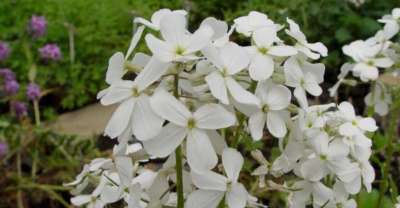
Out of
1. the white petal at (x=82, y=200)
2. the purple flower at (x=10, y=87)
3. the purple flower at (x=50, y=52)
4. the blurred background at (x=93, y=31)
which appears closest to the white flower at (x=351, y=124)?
the white petal at (x=82, y=200)

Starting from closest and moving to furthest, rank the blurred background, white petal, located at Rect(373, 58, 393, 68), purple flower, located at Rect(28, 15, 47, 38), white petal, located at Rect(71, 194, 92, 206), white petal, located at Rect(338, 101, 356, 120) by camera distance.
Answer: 1. white petal, located at Rect(338, 101, 356, 120)
2. white petal, located at Rect(71, 194, 92, 206)
3. white petal, located at Rect(373, 58, 393, 68)
4. purple flower, located at Rect(28, 15, 47, 38)
5. the blurred background

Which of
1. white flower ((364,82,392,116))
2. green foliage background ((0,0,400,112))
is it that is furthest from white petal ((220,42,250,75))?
green foliage background ((0,0,400,112))

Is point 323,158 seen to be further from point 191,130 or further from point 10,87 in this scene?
point 10,87

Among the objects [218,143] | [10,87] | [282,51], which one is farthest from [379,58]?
[10,87]

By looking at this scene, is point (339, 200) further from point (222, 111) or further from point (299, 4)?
point (299, 4)

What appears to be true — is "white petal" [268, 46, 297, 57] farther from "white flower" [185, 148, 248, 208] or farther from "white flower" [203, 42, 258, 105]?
"white flower" [185, 148, 248, 208]

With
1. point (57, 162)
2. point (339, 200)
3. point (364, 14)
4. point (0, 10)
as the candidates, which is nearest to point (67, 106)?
point (0, 10)

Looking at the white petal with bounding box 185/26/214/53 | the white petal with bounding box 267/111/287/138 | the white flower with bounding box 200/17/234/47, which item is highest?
the white petal with bounding box 185/26/214/53
